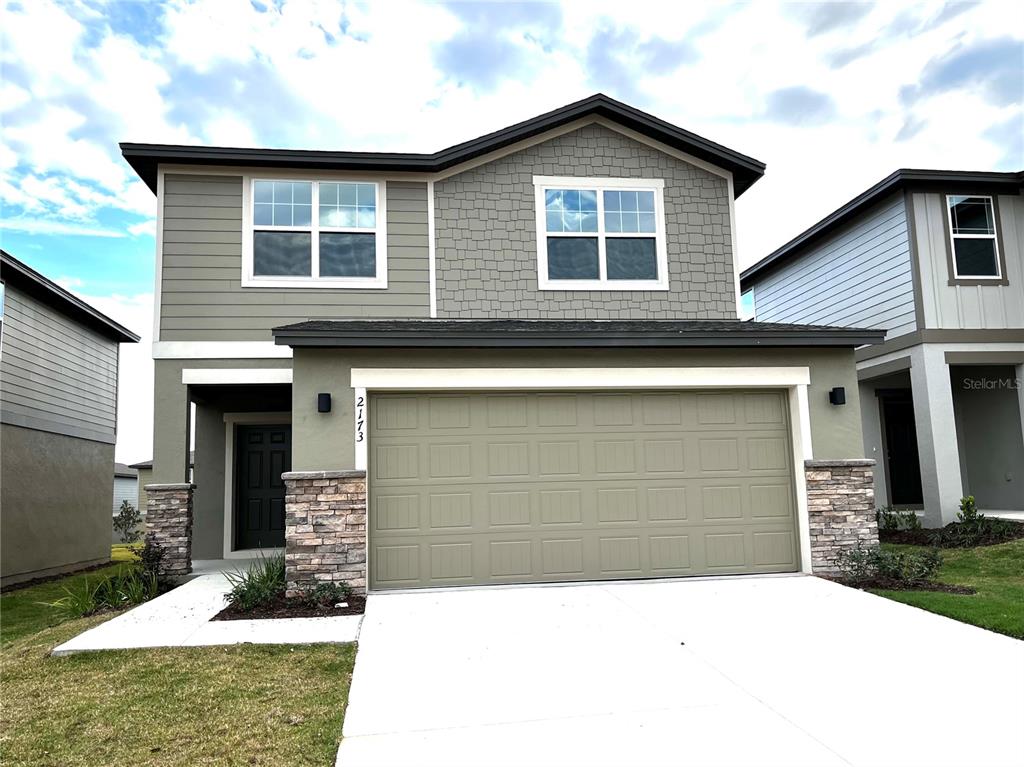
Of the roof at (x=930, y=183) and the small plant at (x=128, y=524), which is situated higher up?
the roof at (x=930, y=183)

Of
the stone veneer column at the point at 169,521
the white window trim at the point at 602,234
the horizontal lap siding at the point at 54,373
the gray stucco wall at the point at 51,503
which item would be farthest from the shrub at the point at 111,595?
the white window trim at the point at 602,234

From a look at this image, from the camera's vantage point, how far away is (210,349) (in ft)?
33.1

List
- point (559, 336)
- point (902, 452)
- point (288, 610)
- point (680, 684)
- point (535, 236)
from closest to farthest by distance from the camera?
1. point (680, 684)
2. point (288, 610)
3. point (559, 336)
4. point (535, 236)
5. point (902, 452)

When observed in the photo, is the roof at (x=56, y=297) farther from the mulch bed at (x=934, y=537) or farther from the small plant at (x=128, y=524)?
the mulch bed at (x=934, y=537)

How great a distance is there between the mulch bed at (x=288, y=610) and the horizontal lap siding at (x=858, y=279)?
35.8 feet

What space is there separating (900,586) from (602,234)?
5.97 meters

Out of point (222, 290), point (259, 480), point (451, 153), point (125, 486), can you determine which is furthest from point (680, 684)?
point (125, 486)

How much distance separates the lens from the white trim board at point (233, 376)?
32.9 feet

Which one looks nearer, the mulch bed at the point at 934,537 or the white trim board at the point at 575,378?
the white trim board at the point at 575,378

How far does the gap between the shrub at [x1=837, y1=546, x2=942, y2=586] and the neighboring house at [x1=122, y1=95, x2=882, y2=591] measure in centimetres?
22

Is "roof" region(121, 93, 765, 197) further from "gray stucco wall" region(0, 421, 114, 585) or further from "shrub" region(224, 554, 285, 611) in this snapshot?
"shrub" region(224, 554, 285, 611)

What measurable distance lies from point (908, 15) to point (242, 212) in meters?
11.7

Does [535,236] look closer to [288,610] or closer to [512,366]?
[512,366]

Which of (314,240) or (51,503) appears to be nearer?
(314,240)
